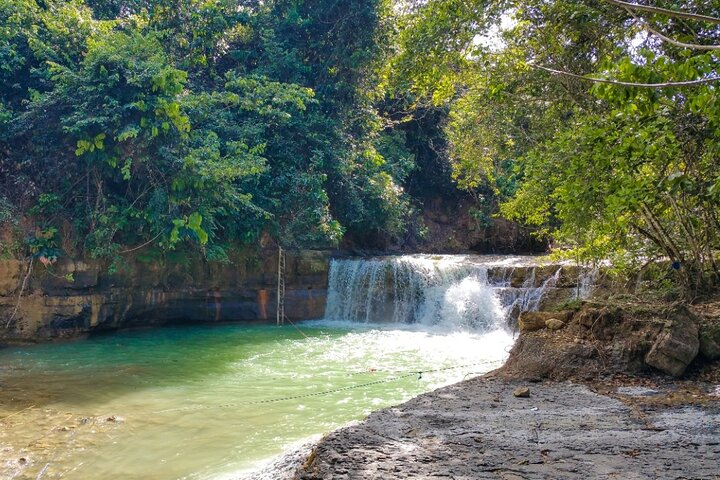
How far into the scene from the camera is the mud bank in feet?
9.70

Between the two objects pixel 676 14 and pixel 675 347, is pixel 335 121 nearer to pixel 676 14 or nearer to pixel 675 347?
pixel 675 347

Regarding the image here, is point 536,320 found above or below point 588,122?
below

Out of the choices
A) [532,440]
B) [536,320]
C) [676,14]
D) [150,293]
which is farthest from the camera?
[150,293]

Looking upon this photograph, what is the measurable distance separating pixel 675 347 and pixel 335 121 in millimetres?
11285

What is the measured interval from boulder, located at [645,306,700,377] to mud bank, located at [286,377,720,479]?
0.35 metres

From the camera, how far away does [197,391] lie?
24.6 feet

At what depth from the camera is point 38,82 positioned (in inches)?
460

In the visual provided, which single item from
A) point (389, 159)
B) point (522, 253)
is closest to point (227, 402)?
point (389, 159)

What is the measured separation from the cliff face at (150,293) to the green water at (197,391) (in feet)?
1.80

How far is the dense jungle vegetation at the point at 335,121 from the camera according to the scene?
5629 mm

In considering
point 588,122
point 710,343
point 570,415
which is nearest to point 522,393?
point 570,415

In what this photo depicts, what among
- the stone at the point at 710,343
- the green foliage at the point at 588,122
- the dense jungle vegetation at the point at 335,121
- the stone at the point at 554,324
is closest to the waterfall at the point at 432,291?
the dense jungle vegetation at the point at 335,121

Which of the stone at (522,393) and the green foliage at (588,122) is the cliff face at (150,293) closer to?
the green foliage at (588,122)

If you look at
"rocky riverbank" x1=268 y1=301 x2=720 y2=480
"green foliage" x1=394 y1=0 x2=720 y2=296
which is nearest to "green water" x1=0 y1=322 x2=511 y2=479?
"rocky riverbank" x1=268 y1=301 x2=720 y2=480
